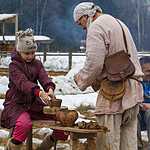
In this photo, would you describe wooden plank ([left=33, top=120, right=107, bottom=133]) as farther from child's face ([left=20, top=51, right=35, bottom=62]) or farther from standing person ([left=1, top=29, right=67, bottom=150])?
child's face ([left=20, top=51, right=35, bottom=62])

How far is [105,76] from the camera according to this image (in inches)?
214

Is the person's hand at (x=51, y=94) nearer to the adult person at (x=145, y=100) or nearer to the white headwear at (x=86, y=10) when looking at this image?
the white headwear at (x=86, y=10)

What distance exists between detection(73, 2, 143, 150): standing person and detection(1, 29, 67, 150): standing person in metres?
0.71

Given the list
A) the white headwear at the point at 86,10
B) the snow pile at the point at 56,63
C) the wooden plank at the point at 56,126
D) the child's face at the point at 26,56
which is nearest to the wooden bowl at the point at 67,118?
the wooden plank at the point at 56,126

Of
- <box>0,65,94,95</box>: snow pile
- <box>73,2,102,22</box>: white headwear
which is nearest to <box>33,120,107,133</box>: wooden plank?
<box>73,2,102,22</box>: white headwear

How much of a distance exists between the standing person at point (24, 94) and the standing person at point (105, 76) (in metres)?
0.71

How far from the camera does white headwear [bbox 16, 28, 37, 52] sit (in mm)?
6242

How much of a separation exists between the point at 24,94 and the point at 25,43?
54cm

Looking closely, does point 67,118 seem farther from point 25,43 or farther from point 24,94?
point 25,43

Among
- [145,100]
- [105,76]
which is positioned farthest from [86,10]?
[145,100]

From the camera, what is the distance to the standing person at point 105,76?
5314 mm

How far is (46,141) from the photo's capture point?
6.57 m

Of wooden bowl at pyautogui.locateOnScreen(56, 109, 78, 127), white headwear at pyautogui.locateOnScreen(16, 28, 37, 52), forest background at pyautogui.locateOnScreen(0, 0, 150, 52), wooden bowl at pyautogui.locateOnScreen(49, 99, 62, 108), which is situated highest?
forest background at pyautogui.locateOnScreen(0, 0, 150, 52)

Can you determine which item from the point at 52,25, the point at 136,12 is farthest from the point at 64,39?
the point at 136,12
